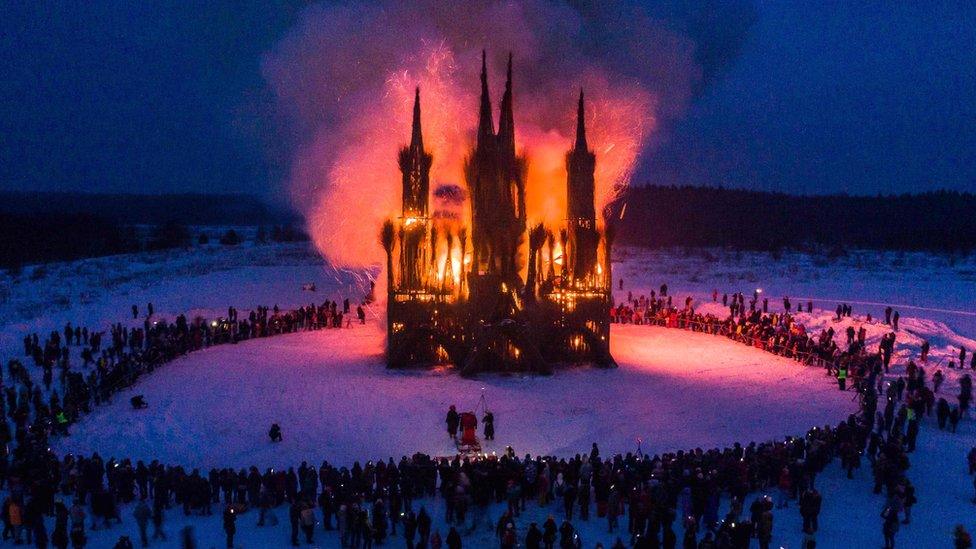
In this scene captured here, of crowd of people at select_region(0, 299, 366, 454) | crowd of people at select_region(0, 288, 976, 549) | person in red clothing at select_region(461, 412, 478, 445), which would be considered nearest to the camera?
crowd of people at select_region(0, 288, 976, 549)

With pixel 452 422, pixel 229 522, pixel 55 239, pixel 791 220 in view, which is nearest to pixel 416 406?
pixel 452 422

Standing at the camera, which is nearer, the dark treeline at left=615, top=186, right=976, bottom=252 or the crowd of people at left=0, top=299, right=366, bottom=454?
the crowd of people at left=0, top=299, right=366, bottom=454

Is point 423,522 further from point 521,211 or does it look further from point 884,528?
point 521,211

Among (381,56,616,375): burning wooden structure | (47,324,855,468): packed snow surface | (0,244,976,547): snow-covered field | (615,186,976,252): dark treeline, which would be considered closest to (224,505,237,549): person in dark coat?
(0,244,976,547): snow-covered field

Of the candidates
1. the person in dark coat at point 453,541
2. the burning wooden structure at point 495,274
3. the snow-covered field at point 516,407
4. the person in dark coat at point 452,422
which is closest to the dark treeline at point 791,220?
the snow-covered field at point 516,407

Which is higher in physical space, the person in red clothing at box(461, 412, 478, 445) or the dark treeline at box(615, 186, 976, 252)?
the dark treeline at box(615, 186, 976, 252)

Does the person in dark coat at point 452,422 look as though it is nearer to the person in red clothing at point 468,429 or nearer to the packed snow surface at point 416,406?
the packed snow surface at point 416,406

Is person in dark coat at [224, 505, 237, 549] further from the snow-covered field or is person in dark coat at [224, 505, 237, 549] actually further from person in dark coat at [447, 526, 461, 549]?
person in dark coat at [447, 526, 461, 549]

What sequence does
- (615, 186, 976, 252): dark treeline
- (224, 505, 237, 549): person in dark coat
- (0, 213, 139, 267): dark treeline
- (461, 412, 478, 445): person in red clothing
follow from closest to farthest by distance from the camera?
(224, 505, 237, 549): person in dark coat, (461, 412, 478, 445): person in red clothing, (0, 213, 139, 267): dark treeline, (615, 186, 976, 252): dark treeline

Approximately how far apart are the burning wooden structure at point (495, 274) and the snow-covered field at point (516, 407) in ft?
4.77

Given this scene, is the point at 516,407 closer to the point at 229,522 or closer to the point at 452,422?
the point at 452,422

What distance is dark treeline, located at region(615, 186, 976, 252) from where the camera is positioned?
355ft

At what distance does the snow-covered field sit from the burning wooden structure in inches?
57.3

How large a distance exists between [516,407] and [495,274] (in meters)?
6.72
